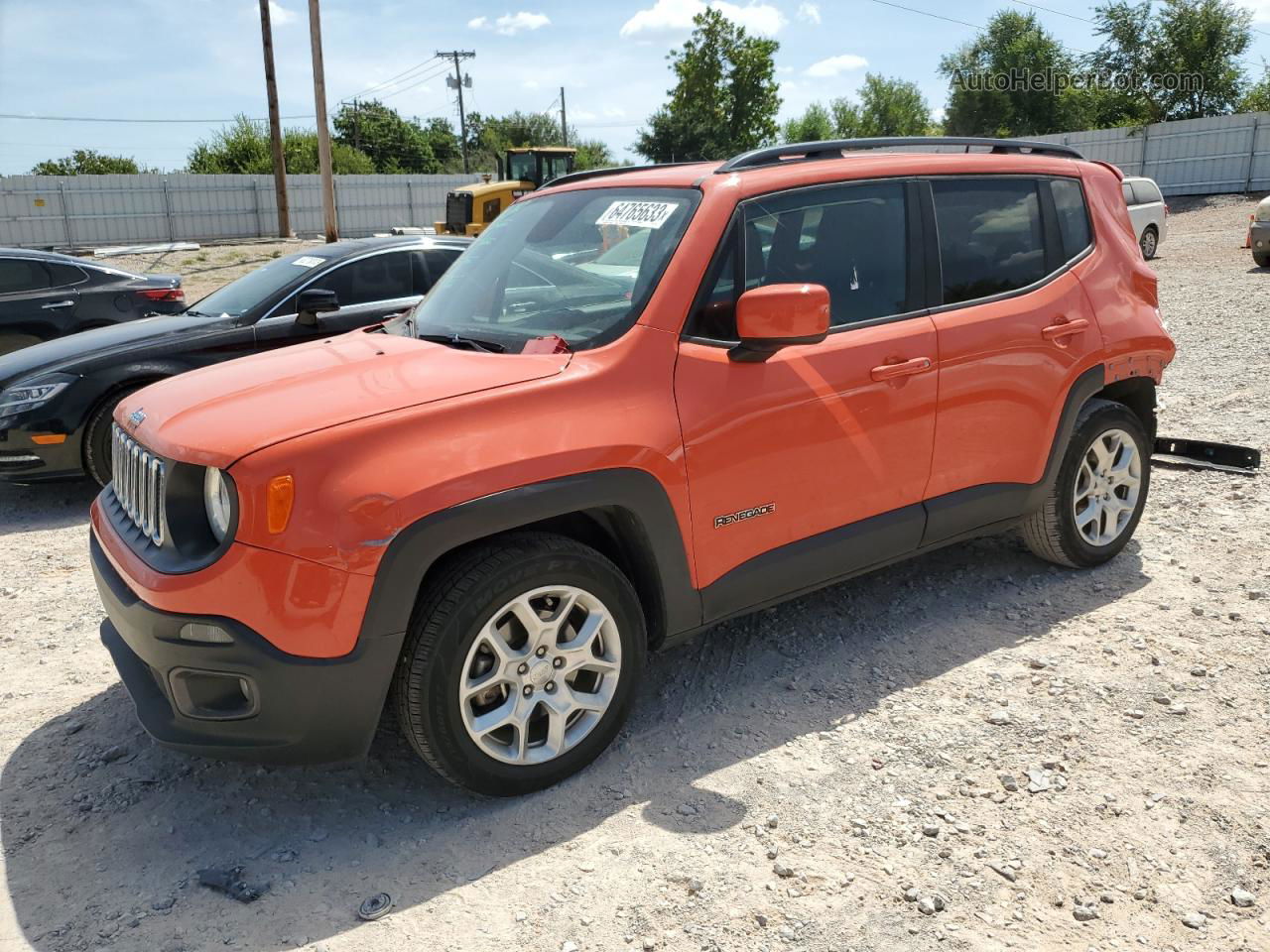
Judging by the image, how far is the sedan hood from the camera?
6.26m

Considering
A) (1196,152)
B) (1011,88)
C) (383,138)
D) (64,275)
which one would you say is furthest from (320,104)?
(383,138)

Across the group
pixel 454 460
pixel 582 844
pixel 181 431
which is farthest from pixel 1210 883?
pixel 181 431

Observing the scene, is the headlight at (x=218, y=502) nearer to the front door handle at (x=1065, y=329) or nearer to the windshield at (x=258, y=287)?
the front door handle at (x=1065, y=329)

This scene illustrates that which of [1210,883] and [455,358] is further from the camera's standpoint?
[455,358]

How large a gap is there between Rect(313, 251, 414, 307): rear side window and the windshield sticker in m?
3.83

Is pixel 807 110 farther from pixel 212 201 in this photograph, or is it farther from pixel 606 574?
pixel 606 574

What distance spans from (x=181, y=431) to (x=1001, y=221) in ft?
10.5

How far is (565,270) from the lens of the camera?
361cm

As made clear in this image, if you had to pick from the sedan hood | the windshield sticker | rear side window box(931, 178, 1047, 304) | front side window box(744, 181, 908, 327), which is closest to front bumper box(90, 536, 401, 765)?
the windshield sticker

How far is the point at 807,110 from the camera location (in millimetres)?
87812

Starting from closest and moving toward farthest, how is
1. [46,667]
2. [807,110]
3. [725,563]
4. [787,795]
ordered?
[787,795] → [725,563] → [46,667] → [807,110]

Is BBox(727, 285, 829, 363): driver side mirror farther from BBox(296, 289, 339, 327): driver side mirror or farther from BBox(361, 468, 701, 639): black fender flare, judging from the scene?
BBox(296, 289, 339, 327): driver side mirror

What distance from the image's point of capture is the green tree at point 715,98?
54.6 m

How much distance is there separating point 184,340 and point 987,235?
4954 millimetres
